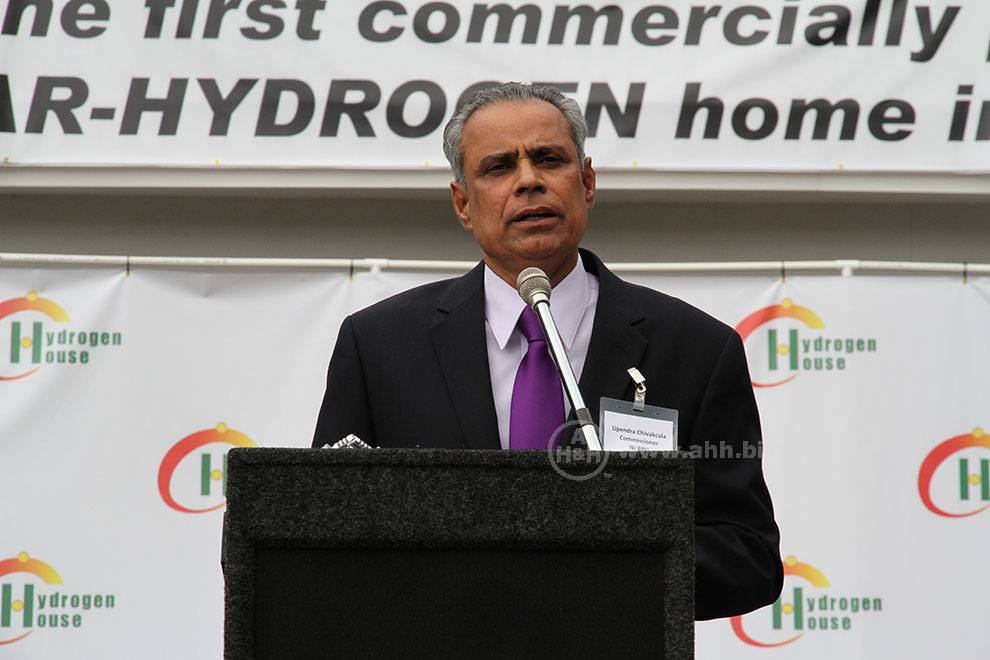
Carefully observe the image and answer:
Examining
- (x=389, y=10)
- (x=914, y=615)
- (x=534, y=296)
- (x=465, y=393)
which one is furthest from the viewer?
(x=389, y=10)

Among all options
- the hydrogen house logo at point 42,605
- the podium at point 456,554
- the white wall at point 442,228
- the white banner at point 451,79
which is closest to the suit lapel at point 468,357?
the podium at point 456,554

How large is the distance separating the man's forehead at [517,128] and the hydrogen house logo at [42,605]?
274 cm

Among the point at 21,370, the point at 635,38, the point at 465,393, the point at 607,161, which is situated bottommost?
the point at 465,393

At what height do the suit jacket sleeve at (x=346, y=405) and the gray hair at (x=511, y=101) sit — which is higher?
the gray hair at (x=511, y=101)

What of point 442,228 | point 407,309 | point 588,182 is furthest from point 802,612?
point 407,309

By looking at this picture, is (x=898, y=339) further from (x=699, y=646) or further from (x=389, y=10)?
(x=389, y=10)

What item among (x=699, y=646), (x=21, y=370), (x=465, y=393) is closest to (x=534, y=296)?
(x=465, y=393)

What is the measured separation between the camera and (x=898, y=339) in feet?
14.7

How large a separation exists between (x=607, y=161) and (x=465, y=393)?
2.62 meters

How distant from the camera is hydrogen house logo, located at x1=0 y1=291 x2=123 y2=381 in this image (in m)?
4.44

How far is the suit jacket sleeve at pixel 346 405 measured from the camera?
218cm

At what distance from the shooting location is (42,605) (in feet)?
14.2

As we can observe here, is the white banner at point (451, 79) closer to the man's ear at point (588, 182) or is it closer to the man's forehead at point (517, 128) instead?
the man's ear at point (588, 182)

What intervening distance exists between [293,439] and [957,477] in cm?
231
